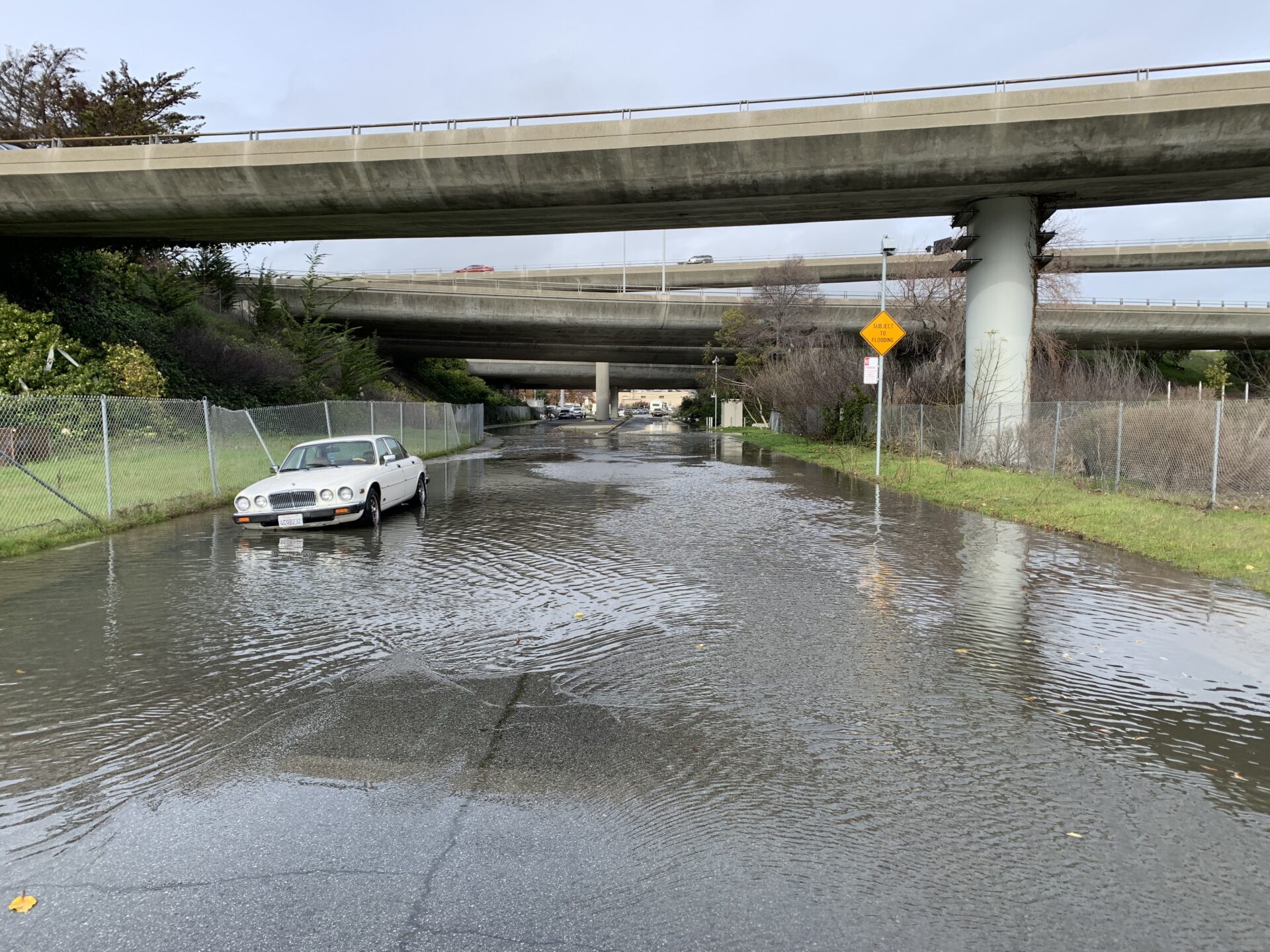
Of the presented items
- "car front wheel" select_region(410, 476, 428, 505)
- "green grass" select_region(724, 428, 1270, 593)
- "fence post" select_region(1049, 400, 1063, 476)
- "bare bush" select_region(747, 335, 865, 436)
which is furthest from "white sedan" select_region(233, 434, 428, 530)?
"bare bush" select_region(747, 335, 865, 436)

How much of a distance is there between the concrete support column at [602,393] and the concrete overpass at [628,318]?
33.0 m

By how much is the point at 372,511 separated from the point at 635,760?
31.6 ft

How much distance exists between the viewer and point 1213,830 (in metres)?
3.91

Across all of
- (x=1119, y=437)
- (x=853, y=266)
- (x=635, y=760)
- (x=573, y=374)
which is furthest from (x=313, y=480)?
(x=573, y=374)

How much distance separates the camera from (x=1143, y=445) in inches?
655

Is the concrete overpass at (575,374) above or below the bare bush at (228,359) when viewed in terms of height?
above

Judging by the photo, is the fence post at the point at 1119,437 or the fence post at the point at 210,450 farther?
the fence post at the point at 210,450

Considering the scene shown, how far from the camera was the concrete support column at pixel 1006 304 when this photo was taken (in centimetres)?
2462

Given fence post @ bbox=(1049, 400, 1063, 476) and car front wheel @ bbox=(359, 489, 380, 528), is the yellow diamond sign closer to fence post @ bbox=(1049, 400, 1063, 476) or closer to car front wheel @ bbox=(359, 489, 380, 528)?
fence post @ bbox=(1049, 400, 1063, 476)

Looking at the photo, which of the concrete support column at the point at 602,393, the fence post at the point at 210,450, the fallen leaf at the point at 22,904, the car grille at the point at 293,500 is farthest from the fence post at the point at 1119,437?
the concrete support column at the point at 602,393

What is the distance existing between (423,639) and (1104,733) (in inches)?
188

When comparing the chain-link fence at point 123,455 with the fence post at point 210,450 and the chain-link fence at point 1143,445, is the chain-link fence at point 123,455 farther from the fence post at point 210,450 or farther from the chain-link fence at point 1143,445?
the chain-link fence at point 1143,445

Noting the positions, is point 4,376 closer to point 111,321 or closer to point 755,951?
point 111,321

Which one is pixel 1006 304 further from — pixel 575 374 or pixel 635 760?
pixel 575 374
